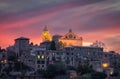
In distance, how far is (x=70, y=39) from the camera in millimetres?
85312

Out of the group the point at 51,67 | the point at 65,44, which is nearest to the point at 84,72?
the point at 51,67

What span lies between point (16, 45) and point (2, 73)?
32.9ft

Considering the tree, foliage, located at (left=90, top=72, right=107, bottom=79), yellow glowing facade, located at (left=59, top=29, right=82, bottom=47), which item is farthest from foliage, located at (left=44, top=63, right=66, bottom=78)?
yellow glowing facade, located at (left=59, top=29, right=82, bottom=47)

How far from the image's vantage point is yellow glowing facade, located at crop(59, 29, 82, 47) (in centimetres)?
8413

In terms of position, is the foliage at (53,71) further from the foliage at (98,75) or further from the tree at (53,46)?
the tree at (53,46)

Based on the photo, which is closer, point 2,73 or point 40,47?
point 2,73

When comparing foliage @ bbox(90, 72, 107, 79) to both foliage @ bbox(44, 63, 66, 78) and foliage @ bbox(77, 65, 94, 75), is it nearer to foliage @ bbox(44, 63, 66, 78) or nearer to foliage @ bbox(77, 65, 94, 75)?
foliage @ bbox(77, 65, 94, 75)

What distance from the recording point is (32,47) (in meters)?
74.4

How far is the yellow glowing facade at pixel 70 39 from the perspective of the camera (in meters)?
84.1

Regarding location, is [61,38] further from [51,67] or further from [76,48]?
[51,67]

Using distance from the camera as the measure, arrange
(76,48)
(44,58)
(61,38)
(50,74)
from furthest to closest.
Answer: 1. (61,38)
2. (76,48)
3. (44,58)
4. (50,74)

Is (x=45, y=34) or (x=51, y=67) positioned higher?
(x=45, y=34)

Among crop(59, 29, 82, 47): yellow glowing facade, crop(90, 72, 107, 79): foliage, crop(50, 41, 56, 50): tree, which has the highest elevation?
crop(59, 29, 82, 47): yellow glowing facade

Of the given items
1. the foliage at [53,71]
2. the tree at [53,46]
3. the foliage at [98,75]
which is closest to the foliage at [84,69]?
the foliage at [98,75]
